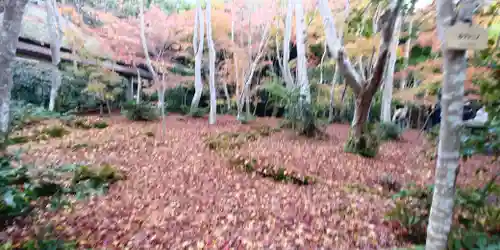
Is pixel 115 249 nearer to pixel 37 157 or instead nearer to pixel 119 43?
pixel 37 157

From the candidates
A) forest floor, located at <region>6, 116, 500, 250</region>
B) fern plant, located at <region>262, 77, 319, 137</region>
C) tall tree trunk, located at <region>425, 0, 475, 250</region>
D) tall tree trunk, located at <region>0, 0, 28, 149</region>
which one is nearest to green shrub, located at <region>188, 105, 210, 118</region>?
fern plant, located at <region>262, 77, 319, 137</region>

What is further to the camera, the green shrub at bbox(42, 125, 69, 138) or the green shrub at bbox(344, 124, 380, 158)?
the green shrub at bbox(42, 125, 69, 138)

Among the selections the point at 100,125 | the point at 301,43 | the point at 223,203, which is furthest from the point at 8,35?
the point at 301,43

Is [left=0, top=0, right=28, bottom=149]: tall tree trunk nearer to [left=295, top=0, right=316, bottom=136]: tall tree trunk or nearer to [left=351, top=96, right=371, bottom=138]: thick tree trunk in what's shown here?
[left=351, top=96, right=371, bottom=138]: thick tree trunk

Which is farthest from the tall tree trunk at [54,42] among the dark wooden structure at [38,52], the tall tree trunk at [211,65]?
the tall tree trunk at [211,65]

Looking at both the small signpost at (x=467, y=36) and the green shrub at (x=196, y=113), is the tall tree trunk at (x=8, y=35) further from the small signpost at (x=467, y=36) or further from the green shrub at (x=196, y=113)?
the green shrub at (x=196, y=113)

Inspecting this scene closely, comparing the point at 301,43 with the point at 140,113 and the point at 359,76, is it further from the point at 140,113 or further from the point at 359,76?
the point at 140,113

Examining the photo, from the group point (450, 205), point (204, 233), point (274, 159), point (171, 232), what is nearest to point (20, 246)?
point (171, 232)

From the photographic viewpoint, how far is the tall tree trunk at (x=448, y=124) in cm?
182

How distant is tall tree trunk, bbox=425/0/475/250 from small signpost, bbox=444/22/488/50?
10 cm

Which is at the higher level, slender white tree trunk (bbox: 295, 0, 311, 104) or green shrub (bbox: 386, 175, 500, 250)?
slender white tree trunk (bbox: 295, 0, 311, 104)

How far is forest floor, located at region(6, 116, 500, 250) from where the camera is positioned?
2.72 m

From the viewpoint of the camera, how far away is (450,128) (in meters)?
1.87

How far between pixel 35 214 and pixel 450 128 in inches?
141
